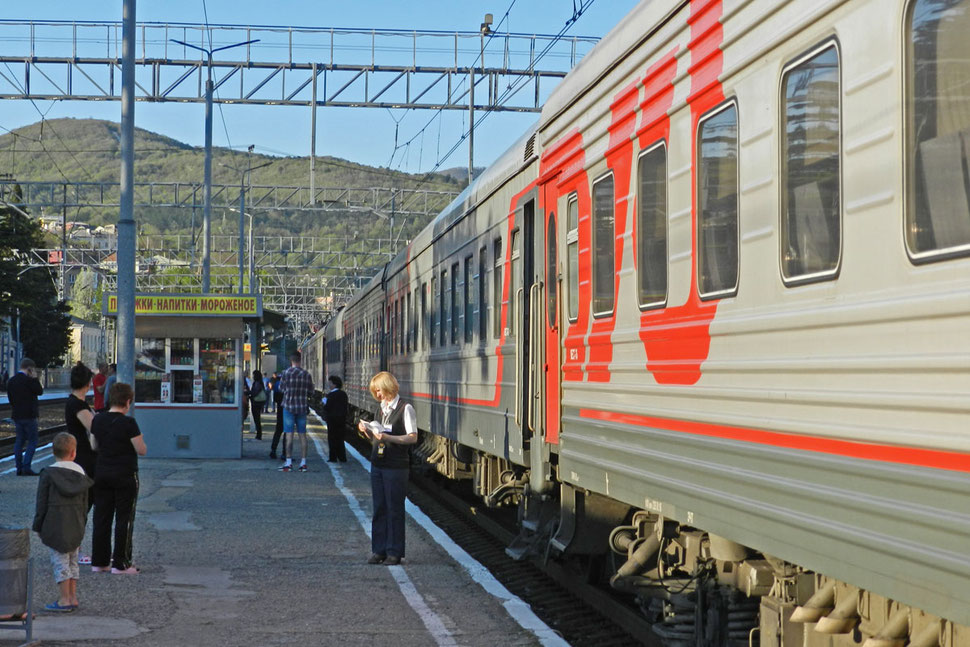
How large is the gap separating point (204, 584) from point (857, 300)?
709 cm

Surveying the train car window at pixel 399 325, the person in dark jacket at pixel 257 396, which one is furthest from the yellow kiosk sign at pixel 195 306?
the person in dark jacket at pixel 257 396

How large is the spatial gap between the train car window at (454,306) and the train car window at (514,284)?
10.3ft

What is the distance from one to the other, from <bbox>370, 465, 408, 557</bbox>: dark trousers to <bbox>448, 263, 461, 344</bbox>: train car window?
340cm

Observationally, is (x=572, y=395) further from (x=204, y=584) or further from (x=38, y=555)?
(x=38, y=555)

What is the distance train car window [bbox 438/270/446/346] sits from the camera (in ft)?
52.2

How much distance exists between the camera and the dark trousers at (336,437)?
950 inches

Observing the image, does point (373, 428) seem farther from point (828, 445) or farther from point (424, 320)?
point (424, 320)

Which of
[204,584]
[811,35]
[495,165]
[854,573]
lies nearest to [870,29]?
[811,35]

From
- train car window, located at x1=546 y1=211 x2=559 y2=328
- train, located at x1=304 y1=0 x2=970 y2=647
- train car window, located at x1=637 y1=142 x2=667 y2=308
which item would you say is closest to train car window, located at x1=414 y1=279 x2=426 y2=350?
train, located at x1=304 y1=0 x2=970 y2=647

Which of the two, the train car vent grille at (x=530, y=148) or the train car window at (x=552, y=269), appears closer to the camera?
the train car window at (x=552, y=269)

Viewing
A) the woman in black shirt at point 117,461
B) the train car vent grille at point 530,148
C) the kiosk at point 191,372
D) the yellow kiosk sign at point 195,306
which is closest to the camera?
the woman in black shirt at point 117,461

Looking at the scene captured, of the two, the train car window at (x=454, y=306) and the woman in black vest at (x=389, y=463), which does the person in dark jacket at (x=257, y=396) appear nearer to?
the train car window at (x=454, y=306)

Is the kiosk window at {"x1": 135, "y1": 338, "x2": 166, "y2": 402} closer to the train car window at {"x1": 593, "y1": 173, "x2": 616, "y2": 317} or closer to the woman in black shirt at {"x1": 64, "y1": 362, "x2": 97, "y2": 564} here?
the woman in black shirt at {"x1": 64, "y1": 362, "x2": 97, "y2": 564}

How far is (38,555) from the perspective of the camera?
466 inches
